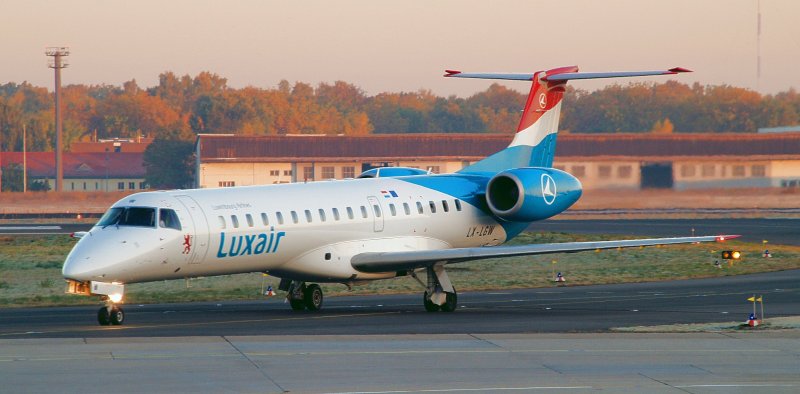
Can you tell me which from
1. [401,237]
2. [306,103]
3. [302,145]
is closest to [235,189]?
[401,237]

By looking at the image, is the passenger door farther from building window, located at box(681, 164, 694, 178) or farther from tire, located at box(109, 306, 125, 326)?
building window, located at box(681, 164, 694, 178)

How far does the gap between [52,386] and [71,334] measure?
6.73 metres

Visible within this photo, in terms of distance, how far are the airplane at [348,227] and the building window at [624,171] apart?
90.4 ft

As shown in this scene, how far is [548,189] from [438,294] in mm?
4546

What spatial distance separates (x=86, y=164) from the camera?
415 feet

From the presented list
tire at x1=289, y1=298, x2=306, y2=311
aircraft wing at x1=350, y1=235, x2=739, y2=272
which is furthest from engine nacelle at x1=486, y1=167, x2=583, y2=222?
tire at x1=289, y1=298, x2=306, y2=311

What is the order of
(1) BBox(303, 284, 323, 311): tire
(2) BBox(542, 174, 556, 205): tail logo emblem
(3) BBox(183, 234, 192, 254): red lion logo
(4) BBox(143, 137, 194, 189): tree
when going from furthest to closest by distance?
(4) BBox(143, 137, 194, 189): tree < (2) BBox(542, 174, 556, 205): tail logo emblem < (1) BBox(303, 284, 323, 311): tire < (3) BBox(183, 234, 192, 254): red lion logo

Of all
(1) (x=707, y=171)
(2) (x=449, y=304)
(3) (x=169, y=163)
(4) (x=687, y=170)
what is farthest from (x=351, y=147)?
(2) (x=449, y=304)

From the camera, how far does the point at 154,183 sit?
115 meters

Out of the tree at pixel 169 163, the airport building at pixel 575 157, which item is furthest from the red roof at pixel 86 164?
the airport building at pixel 575 157

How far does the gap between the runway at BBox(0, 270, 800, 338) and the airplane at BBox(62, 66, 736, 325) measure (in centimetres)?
96

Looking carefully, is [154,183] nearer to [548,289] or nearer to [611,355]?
[548,289]

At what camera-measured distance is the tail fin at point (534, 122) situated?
34.1m

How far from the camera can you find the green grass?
35344mm
